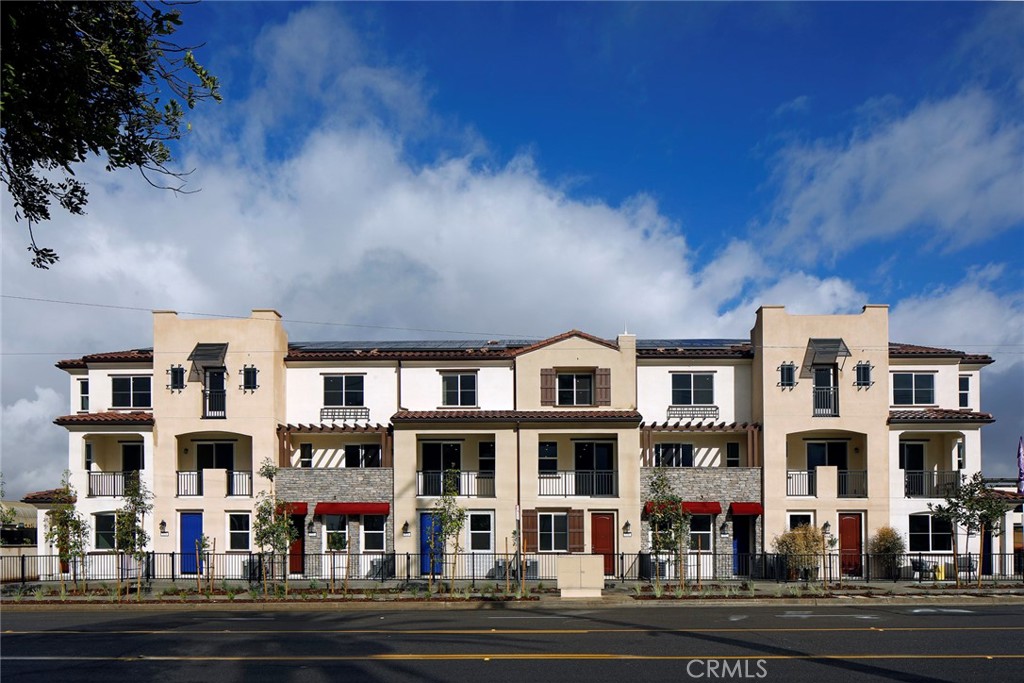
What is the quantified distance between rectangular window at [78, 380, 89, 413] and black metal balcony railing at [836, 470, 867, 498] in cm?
2866

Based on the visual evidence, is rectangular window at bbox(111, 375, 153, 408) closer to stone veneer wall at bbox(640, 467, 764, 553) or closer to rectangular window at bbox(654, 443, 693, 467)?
stone veneer wall at bbox(640, 467, 764, 553)

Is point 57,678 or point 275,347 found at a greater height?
point 275,347

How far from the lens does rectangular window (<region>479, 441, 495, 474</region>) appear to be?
34.1 metres

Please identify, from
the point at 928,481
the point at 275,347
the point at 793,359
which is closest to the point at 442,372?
the point at 275,347

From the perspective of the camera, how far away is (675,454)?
35.0 m

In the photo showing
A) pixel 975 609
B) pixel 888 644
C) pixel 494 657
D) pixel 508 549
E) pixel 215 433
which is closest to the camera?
pixel 494 657

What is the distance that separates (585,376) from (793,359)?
7587mm

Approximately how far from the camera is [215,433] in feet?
112

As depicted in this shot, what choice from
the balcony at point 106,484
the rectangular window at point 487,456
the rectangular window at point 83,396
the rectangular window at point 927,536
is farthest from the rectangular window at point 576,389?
the rectangular window at point 83,396

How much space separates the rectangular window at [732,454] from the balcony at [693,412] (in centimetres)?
122

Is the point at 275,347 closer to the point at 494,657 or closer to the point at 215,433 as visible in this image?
the point at 215,433

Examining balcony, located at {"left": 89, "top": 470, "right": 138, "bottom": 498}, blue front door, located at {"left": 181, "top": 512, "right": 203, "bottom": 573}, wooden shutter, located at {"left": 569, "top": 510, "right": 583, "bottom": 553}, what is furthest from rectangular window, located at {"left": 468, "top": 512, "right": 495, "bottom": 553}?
balcony, located at {"left": 89, "top": 470, "right": 138, "bottom": 498}

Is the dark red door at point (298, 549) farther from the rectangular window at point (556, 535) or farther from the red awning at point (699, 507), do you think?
the red awning at point (699, 507)

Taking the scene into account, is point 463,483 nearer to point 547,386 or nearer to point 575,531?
point 575,531
